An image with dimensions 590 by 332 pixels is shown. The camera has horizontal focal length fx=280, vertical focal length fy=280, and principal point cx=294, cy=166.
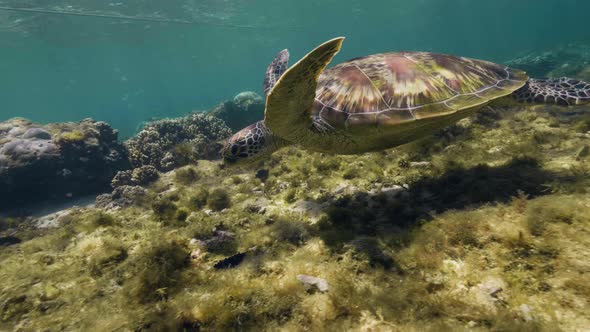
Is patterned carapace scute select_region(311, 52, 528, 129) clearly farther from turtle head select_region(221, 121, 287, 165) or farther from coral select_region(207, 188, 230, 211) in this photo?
coral select_region(207, 188, 230, 211)

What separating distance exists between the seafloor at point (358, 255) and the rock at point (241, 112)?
29.7 feet

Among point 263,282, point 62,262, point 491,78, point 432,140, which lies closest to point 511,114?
point 432,140

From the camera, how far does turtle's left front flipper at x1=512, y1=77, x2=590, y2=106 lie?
415 cm

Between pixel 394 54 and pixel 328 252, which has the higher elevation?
pixel 394 54

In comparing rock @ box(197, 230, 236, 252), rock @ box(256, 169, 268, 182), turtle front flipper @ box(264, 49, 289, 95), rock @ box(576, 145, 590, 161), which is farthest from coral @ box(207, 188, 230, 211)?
rock @ box(576, 145, 590, 161)

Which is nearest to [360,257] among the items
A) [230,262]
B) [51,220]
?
[230,262]

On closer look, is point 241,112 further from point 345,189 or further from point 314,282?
→ point 314,282

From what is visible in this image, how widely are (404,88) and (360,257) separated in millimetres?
2361

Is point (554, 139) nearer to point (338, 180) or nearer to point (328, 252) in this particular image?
point (338, 180)

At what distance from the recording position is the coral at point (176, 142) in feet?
29.8

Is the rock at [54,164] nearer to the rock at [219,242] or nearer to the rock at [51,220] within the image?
the rock at [51,220]

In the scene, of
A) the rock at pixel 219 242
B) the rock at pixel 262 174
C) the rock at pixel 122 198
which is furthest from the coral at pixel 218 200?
the rock at pixel 122 198

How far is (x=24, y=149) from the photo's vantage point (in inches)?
325

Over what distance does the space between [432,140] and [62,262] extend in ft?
20.5
